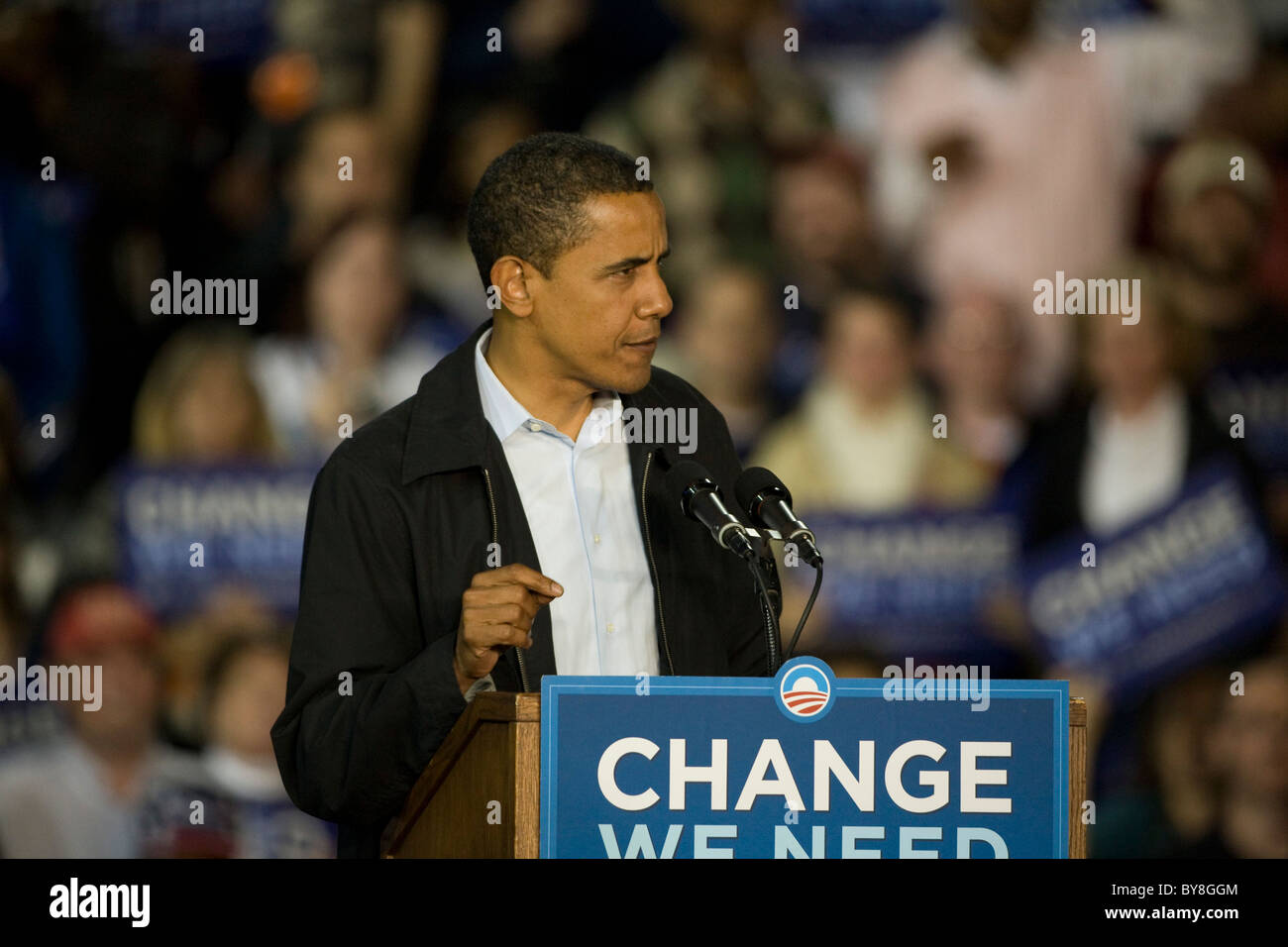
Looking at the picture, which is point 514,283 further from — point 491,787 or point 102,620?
point 102,620

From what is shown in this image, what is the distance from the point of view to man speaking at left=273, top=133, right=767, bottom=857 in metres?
2.31

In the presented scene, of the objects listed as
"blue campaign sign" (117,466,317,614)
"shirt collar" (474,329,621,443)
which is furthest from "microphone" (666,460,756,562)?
"blue campaign sign" (117,466,317,614)

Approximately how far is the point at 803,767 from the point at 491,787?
0.38 meters

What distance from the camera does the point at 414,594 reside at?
2.39m

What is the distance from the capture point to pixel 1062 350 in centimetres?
524

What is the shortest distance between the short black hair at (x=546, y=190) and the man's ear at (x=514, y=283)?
2cm

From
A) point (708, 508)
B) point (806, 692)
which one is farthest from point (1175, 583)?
point (806, 692)

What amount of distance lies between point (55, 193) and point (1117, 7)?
341cm

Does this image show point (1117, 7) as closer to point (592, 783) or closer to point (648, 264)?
point (648, 264)

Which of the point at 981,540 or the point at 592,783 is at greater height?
the point at 981,540

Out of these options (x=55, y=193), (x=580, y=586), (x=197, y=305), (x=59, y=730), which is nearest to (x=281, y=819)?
(x=59, y=730)

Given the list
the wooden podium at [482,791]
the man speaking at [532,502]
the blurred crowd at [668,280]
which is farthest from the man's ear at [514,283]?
the blurred crowd at [668,280]

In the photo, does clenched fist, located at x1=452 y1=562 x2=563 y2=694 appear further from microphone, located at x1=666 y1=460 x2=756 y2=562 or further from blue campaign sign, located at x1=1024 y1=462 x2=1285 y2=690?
blue campaign sign, located at x1=1024 y1=462 x2=1285 y2=690
